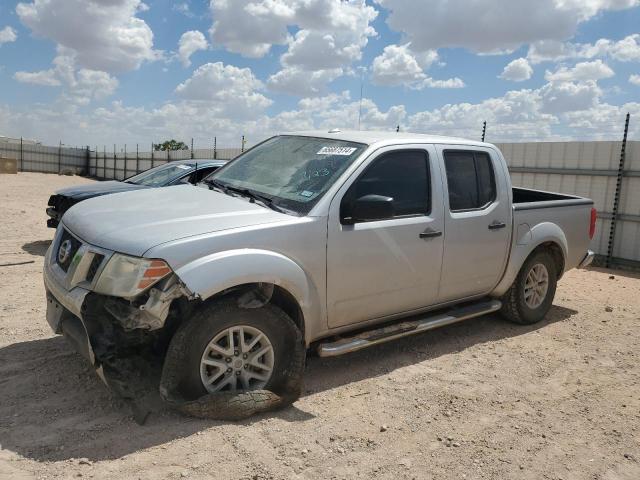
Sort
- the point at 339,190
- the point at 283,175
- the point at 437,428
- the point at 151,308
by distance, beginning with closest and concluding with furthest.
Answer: the point at 151,308 < the point at 437,428 < the point at 339,190 < the point at 283,175

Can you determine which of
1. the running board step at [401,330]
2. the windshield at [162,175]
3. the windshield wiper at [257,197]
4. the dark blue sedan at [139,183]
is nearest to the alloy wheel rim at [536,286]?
the running board step at [401,330]

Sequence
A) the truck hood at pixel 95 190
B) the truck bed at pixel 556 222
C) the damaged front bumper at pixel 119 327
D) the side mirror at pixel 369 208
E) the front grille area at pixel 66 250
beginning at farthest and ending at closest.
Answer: the truck hood at pixel 95 190, the truck bed at pixel 556 222, the side mirror at pixel 369 208, the front grille area at pixel 66 250, the damaged front bumper at pixel 119 327

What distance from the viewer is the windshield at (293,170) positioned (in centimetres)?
395

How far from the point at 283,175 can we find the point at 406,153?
1.01 meters

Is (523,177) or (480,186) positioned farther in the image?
(523,177)

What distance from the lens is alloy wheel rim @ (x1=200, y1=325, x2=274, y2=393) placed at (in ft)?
11.1

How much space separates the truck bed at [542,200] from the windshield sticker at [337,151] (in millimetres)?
1993

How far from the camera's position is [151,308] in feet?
10.2

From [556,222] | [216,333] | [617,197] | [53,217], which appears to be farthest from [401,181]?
[617,197]

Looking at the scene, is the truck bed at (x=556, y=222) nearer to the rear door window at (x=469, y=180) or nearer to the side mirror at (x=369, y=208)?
the rear door window at (x=469, y=180)

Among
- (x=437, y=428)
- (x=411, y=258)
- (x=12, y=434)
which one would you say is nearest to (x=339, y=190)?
(x=411, y=258)

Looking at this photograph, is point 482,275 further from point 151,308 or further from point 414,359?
point 151,308

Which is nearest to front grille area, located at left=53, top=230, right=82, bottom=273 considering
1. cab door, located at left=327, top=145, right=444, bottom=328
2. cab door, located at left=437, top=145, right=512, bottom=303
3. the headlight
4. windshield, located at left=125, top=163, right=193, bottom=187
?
the headlight

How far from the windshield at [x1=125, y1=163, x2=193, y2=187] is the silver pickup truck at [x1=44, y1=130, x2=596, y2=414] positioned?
Answer: 14.7 ft
